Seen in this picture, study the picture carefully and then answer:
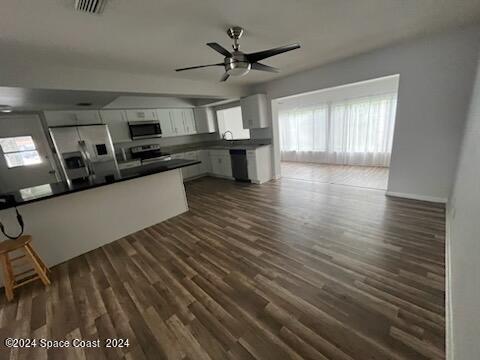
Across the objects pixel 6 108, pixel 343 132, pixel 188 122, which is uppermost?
pixel 6 108

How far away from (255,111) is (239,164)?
1.41 metres

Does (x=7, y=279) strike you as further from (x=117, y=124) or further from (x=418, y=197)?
(x=418, y=197)

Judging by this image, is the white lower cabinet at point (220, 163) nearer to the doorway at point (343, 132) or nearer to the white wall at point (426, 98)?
the doorway at point (343, 132)

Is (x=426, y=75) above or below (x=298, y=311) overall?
above

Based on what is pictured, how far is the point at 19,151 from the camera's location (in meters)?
4.07

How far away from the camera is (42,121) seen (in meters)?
4.25

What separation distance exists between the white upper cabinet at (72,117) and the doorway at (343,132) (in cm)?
437

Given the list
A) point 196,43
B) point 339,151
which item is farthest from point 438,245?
point 339,151

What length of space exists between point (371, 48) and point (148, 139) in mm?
5397

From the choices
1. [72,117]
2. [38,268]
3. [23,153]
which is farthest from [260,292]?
[23,153]

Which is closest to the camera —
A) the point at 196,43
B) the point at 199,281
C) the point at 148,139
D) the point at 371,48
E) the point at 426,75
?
the point at 199,281

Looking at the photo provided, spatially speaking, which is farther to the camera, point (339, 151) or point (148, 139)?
point (339, 151)

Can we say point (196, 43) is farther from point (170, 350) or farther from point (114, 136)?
point (114, 136)

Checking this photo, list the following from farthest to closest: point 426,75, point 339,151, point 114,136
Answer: point 339,151, point 114,136, point 426,75
